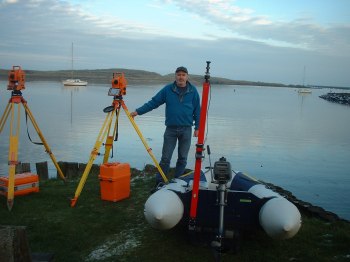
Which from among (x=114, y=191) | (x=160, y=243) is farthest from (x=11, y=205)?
(x=160, y=243)

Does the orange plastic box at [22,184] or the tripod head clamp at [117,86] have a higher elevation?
the tripod head clamp at [117,86]

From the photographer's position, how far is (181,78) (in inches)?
279

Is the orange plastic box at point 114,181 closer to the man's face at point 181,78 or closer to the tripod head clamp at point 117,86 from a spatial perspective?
the tripod head clamp at point 117,86

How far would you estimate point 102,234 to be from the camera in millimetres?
5895

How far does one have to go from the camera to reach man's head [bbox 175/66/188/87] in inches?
276

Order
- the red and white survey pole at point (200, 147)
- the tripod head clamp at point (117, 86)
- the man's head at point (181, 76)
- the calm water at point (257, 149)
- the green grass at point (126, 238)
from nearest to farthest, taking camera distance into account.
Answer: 1. the red and white survey pole at point (200, 147)
2. the green grass at point (126, 238)
3. the man's head at point (181, 76)
4. the tripod head clamp at point (117, 86)
5. the calm water at point (257, 149)

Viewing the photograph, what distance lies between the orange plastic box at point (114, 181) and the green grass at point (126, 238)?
155 millimetres

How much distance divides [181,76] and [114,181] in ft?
7.52

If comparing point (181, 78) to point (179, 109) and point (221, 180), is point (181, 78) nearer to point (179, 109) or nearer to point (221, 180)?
point (179, 109)

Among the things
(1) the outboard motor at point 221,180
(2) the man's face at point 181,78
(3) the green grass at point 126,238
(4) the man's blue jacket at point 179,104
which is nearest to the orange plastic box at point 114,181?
(3) the green grass at point 126,238

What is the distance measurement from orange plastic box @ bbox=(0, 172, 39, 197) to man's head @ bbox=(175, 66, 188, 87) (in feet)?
11.4

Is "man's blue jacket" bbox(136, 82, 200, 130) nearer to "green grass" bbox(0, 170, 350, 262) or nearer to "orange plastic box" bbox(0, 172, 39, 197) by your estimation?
→ "green grass" bbox(0, 170, 350, 262)

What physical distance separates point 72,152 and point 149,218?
9958 millimetres

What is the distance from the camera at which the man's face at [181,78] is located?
23.1ft
